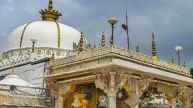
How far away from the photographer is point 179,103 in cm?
2184

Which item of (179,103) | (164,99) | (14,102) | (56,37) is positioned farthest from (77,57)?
(56,37)

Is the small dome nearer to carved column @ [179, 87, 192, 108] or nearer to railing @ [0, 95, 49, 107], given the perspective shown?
railing @ [0, 95, 49, 107]

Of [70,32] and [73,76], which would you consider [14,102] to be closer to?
[73,76]

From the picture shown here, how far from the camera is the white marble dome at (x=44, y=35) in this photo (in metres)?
28.0

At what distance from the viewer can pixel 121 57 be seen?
1781 cm

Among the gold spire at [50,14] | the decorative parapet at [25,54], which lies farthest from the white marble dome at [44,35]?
the gold spire at [50,14]

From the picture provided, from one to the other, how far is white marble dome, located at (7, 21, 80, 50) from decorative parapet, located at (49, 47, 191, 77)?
24.7 ft

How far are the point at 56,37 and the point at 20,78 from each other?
622 centimetres

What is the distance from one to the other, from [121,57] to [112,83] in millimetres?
1185

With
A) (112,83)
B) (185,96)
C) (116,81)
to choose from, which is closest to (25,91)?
(112,83)

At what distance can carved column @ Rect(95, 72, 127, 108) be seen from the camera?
1748 centimetres

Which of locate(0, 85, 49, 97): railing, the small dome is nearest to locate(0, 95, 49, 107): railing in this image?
locate(0, 85, 49, 97): railing

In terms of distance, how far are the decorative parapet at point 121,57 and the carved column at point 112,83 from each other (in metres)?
0.80

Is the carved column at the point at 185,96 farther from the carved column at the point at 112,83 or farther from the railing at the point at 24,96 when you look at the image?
the railing at the point at 24,96
